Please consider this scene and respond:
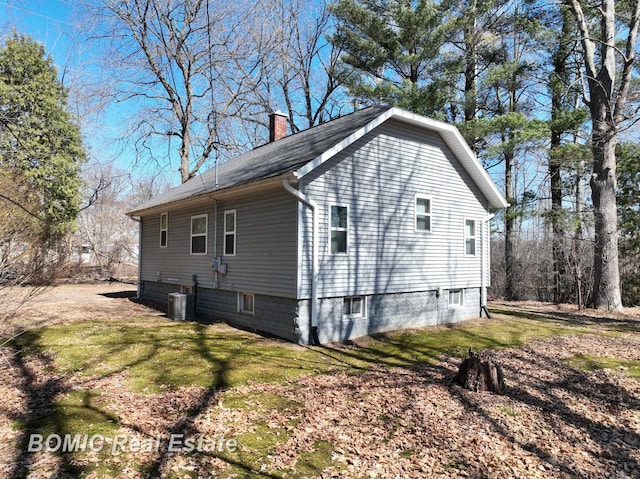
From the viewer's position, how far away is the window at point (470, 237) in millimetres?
12723

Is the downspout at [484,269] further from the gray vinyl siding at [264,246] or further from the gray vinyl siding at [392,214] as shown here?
the gray vinyl siding at [264,246]

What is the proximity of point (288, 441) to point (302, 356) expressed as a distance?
3.37 m

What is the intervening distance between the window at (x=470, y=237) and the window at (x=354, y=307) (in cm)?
464

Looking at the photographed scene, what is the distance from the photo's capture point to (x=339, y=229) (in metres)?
9.41

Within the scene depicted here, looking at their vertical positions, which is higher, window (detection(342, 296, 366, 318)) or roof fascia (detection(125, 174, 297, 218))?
roof fascia (detection(125, 174, 297, 218))

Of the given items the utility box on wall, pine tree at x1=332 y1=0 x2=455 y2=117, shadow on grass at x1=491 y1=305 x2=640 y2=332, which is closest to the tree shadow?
shadow on grass at x1=491 y1=305 x2=640 y2=332

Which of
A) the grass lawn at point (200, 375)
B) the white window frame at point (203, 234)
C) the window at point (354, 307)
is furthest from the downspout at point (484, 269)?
the white window frame at point (203, 234)

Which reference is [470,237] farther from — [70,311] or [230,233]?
[70,311]

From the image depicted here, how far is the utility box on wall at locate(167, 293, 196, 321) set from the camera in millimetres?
11344

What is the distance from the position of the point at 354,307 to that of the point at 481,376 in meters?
4.09

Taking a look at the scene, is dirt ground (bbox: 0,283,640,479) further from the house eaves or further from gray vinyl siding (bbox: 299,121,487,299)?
the house eaves

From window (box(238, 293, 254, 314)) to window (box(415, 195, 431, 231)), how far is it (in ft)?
16.1

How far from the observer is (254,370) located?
6.86m

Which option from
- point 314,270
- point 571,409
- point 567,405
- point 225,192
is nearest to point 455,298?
point 314,270
